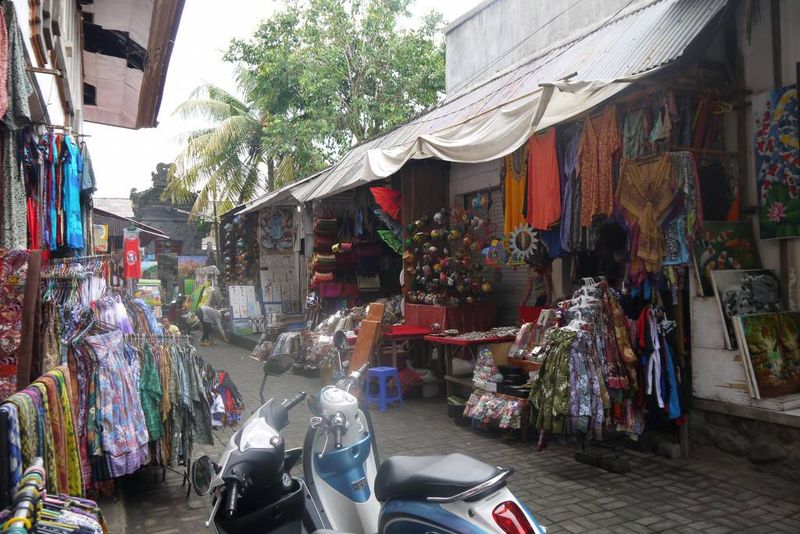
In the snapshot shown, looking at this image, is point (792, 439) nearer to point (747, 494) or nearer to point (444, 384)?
point (747, 494)

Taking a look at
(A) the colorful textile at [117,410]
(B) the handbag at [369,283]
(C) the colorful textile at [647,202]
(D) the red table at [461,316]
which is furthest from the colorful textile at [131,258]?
(C) the colorful textile at [647,202]

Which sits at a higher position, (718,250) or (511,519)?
(718,250)

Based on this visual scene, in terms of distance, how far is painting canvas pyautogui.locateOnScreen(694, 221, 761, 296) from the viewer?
5.55 m

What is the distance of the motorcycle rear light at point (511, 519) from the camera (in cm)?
251

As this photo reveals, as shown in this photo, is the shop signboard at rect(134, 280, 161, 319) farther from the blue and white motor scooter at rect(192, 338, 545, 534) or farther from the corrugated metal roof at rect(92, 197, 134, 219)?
the corrugated metal roof at rect(92, 197, 134, 219)

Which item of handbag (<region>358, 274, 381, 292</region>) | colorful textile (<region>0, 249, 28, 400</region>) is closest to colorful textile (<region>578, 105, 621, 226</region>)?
colorful textile (<region>0, 249, 28, 400</region>)

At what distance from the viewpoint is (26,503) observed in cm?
173

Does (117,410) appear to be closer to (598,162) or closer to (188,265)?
(598,162)

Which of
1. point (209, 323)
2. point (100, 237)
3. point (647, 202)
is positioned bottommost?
point (209, 323)

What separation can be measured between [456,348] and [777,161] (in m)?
4.38

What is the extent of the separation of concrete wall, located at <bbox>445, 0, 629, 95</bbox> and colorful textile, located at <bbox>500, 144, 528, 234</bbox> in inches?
116

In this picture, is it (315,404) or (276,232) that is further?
(276,232)

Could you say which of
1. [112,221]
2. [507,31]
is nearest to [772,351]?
[507,31]

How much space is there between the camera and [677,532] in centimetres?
421
